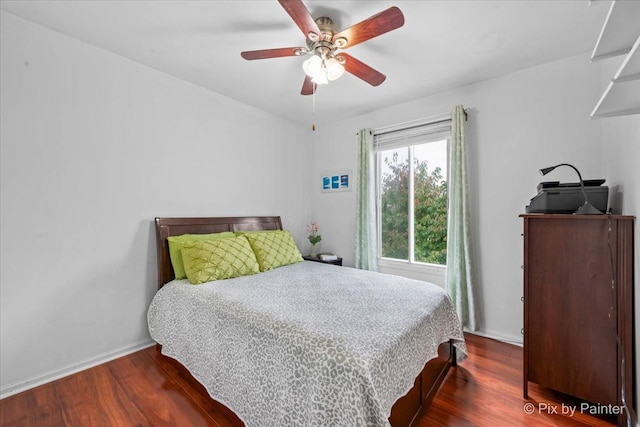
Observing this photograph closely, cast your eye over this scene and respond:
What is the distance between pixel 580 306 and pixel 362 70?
2137 millimetres

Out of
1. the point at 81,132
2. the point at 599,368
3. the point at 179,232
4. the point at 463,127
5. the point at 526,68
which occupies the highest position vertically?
the point at 526,68

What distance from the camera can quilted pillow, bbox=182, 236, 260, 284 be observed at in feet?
7.27

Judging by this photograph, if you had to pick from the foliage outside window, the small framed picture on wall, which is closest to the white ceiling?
the foliage outside window

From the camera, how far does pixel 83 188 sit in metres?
2.12

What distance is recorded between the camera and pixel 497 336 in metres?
2.58

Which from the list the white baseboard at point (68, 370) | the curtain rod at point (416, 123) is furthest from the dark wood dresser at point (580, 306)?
the white baseboard at point (68, 370)

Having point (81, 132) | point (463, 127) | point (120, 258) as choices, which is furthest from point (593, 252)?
point (81, 132)

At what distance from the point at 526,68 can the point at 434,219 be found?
5.45ft

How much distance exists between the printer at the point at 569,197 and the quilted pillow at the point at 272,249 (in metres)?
2.25

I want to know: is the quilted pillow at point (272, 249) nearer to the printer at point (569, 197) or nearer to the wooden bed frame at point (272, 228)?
the wooden bed frame at point (272, 228)

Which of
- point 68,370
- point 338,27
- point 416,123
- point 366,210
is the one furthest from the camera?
point 366,210

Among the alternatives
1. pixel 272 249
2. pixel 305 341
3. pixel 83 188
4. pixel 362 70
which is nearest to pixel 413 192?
pixel 362 70

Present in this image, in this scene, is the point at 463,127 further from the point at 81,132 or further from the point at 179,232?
the point at 81,132

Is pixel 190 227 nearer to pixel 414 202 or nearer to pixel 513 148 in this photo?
pixel 414 202
